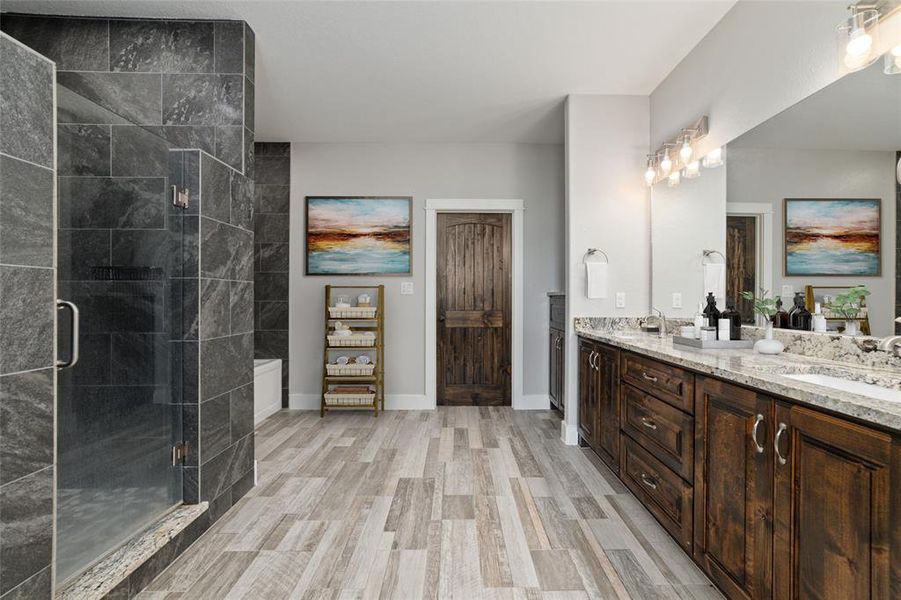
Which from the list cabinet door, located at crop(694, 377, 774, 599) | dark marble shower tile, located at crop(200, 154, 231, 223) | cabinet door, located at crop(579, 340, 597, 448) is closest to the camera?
cabinet door, located at crop(694, 377, 774, 599)

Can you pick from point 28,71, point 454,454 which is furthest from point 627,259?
point 28,71

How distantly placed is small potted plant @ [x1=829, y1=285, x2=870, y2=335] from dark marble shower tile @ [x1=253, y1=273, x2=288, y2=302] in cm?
421

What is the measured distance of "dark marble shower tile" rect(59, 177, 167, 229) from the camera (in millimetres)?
1562

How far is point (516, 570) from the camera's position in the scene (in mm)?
1839

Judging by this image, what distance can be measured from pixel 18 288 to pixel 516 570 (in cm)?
190

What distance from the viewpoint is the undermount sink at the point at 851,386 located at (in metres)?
1.24

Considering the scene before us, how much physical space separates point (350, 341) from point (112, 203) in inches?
105

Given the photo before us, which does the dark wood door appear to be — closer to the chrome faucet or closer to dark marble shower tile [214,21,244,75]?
the chrome faucet

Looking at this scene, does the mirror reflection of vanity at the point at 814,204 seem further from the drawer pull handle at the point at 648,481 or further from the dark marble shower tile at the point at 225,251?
the dark marble shower tile at the point at 225,251

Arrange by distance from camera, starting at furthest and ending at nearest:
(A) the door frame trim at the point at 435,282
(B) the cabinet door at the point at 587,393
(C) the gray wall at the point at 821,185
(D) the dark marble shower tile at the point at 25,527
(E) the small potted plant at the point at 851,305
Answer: (A) the door frame trim at the point at 435,282 < (B) the cabinet door at the point at 587,393 < (E) the small potted plant at the point at 851,305 < (C) the gray wall at the point at 821,185 < (D) the dark marble shower tile at the point at 25,527

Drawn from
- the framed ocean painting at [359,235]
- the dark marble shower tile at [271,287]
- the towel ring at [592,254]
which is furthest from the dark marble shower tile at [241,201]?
the towel ring at [592,254]

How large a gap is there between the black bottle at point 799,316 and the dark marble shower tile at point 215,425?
2.75m

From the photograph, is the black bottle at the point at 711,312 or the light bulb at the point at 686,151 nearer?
the black bottle at the point at 711,312

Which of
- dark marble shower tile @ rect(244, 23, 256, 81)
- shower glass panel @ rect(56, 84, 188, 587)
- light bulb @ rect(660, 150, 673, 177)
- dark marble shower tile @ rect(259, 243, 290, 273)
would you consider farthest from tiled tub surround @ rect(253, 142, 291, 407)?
light bulb @ rect(660, 150, 673, 177)
